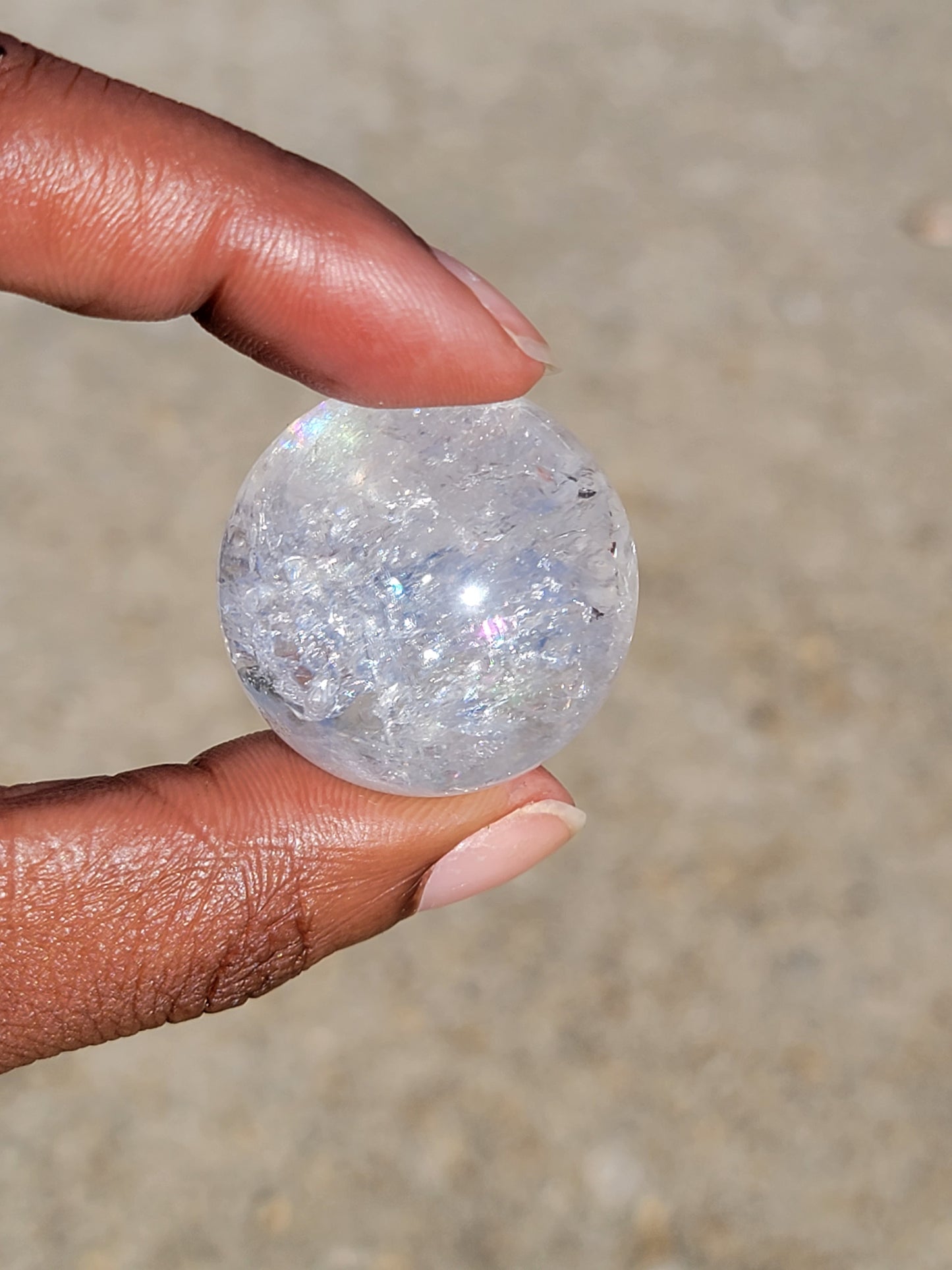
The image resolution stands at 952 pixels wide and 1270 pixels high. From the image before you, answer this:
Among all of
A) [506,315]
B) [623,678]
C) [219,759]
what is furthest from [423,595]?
[623,678]

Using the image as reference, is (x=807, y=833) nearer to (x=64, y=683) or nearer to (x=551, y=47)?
(x=64, y=683)

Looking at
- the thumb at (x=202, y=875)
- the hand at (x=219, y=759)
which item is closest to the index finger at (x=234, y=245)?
the hand at (x=219, y=759)

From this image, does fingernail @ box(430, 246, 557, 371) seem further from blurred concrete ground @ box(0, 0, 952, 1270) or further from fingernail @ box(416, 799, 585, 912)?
blurred concrete ground @ box(0, 0, 952, 1270)

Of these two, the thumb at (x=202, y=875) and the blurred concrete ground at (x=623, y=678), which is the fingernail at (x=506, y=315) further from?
the blurred concrete ground at (x=623, y=678)

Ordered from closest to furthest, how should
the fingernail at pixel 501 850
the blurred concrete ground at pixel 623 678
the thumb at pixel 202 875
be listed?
the thumb at pixel 202 875
the fingernail at pixel 501 850
the blurred concrete ground at pixel 623 678

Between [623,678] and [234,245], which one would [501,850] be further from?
[623,678]

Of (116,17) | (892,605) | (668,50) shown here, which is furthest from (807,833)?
(116,17)
